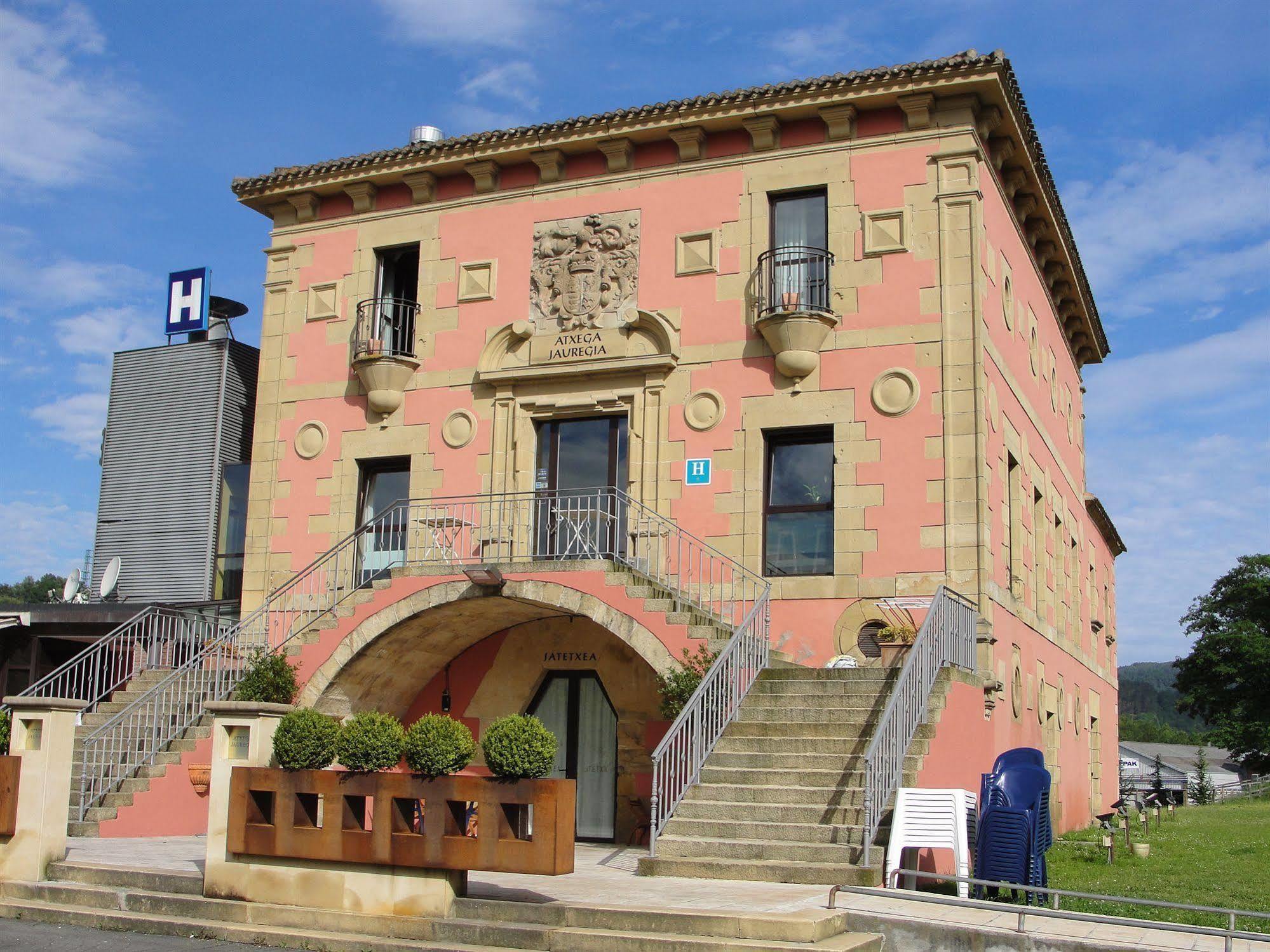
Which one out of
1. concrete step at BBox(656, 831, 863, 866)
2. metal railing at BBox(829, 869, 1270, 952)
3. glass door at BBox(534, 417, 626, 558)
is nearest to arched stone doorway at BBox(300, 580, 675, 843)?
glass door at BBox(534, 417, 626, 558)

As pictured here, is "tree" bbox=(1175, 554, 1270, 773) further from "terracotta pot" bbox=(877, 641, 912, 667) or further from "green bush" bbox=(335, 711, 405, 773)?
"green bush" bbox=(335, 711, 405, 773)

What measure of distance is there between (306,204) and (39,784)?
406 inches

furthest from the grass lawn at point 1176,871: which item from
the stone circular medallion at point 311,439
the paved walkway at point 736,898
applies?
the stone circular medallion at point 311,439

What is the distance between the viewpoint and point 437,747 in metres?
8.67

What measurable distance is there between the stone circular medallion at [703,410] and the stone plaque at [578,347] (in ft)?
3.54

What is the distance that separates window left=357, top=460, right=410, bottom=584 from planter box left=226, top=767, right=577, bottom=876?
7.59m

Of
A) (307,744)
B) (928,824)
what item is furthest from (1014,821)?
(307,744)

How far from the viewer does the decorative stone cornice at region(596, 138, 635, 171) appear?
16859mm

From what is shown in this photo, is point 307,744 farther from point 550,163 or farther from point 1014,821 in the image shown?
point 550,163

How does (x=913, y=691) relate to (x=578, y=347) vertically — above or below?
below

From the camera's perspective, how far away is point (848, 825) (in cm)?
1046

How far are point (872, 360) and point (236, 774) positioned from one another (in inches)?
346

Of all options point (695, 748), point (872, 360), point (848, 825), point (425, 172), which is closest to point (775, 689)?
point (695, 748)

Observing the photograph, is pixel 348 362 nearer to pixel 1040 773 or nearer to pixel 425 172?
pixel 425 172
